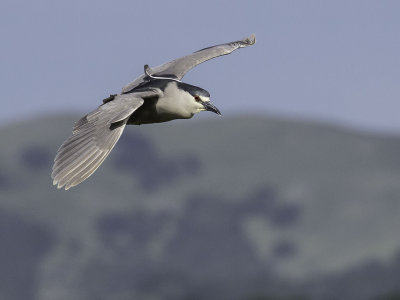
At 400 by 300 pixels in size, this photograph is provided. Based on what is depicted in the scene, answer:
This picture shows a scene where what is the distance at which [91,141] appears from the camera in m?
22.3

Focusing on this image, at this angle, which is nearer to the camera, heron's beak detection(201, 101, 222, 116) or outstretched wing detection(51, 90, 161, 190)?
outstretched wing detection(51, 90, 161, 190)

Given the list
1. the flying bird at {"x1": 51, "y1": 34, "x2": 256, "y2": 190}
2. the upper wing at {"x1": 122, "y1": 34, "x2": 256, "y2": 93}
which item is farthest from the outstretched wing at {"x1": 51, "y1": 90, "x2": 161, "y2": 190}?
the upper wing at {"x1": 122, "y1": 34, "x2": 256, "y2": 93}

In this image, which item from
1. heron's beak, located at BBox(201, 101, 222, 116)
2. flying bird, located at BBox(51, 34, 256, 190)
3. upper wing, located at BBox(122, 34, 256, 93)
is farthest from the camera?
upper wing, located at BBox(122, 34, 256, 93)

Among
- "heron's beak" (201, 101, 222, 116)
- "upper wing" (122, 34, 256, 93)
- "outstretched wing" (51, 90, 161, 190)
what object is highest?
"upper wing" (122, 34, 256, 93)

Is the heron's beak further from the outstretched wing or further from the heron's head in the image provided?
the outstretched wing

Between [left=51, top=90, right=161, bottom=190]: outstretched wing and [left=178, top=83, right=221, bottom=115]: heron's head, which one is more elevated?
[left=178, top=83, right=221, bottom=115]: heron's head

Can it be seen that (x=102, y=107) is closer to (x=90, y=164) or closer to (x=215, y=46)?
(x=90, y=164)

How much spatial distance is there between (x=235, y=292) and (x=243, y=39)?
169501mm

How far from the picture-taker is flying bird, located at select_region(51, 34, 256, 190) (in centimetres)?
2177

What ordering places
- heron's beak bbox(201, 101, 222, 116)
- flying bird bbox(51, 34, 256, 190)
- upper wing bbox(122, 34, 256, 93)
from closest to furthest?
flying bird bbox(51, 34, 256, 190)
heron's beak bbox(201, 101, 222, 116)
upper wing bbox(122, 34, 256, 93)

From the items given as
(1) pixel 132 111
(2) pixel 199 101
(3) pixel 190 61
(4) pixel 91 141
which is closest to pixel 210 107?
(2) pixel 199 101

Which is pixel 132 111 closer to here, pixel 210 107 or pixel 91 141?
pixel 91 141

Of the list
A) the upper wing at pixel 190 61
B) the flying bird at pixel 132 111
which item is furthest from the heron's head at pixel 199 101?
the upper wing at pixel 190 61

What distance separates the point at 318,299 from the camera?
18012 centimetres
